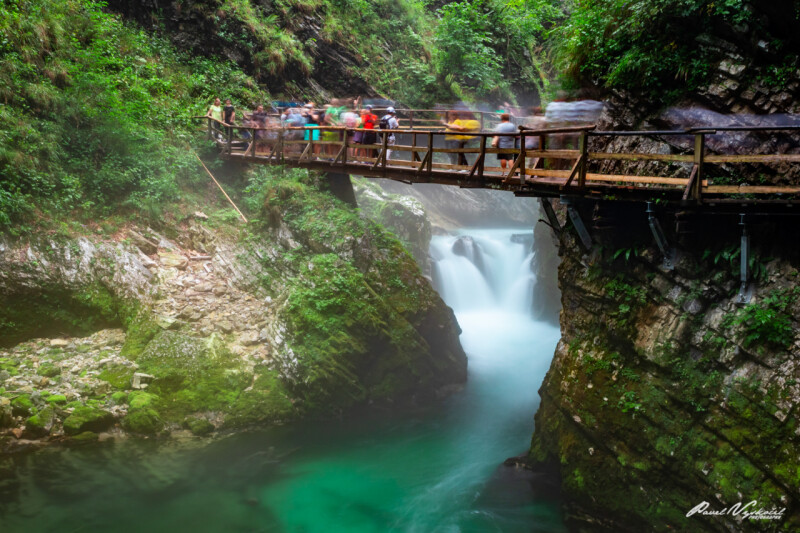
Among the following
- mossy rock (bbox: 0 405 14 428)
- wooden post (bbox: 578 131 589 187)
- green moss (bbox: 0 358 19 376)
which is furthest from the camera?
green moss (bbox: 0 358 19 376)

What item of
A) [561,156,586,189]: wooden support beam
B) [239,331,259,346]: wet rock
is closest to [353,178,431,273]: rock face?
[239,331,259,346]: wet rock

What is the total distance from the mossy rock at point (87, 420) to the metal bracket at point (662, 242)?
1092 centimetres

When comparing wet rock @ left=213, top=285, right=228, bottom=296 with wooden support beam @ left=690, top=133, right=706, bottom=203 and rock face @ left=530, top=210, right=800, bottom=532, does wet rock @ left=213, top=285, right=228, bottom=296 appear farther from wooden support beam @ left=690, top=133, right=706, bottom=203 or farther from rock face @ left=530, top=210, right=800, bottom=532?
wooden support beam @ left=690, top=133, right=706, bottom=203

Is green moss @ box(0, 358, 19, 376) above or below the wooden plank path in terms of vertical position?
A: below

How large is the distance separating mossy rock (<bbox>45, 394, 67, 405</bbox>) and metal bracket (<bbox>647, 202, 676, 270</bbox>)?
11464 millimetres

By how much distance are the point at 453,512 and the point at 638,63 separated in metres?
9.26

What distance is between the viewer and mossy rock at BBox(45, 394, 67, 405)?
10000 mm

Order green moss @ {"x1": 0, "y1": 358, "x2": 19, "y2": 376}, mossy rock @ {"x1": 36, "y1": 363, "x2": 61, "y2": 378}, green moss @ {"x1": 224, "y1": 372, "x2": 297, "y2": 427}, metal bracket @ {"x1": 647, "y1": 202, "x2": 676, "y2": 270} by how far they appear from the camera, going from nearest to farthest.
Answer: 1. metal bracket @ {"x1": 647, "y1": 202, "x2": 676, "y2": 270}
2. green moss @ {"x1": 0, "y1": 358, "x2": 19, "y2": 376}
3. mossy rock @ {"x1": 36, "y1": 363, "x2": 61, "y2": 378}
4. green moss @ {"x1": 224, "y1": 372, "x2": 297, "y2": 427}

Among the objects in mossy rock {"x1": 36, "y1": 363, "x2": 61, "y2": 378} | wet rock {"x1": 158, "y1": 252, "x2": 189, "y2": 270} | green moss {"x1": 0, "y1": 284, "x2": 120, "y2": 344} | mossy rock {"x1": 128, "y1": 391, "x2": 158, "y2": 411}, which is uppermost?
wet rock {"x1": 158, "y1": 252, "x2": 189, "y2": 270}

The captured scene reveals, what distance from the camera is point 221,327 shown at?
12562 millimetres

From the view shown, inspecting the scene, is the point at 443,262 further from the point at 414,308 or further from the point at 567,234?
the point at 567,234

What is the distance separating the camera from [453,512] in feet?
33.3

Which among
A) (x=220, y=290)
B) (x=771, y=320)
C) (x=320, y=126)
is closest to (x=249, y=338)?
(x=220, y=290)

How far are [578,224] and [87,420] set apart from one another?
10388mm
